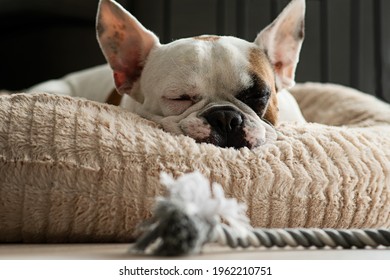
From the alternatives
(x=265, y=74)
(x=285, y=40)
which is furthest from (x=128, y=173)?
(x=285, y=40)

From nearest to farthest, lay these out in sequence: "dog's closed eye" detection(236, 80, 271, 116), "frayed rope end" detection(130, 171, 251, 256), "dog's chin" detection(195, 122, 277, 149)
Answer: "frayed rope end" detection(130, 171, 251, 256)
"dog's chin" detection(195, 122, 277, 149)
"dog's closed eye" detection(236, 80, 271, 116)

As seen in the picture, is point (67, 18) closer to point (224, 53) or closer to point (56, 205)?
point (224, 53)

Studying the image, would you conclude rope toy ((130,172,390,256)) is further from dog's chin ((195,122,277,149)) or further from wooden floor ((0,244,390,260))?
dog's chin ((195,122,277,149))

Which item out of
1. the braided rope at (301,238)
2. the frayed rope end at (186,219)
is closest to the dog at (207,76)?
the braided rope at (301,238)

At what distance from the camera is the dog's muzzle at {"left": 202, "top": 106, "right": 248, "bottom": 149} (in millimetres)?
1371

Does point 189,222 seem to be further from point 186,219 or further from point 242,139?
point 242,139

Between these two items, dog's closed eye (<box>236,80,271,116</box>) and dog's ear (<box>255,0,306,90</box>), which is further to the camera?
dog's ear (<box>255,0,306,90</box>)

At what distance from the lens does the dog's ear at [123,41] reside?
1.66 meters

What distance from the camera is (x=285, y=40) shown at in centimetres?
179

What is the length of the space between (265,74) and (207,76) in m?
0.18

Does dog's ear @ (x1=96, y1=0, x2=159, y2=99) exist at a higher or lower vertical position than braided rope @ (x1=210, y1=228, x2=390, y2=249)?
higher

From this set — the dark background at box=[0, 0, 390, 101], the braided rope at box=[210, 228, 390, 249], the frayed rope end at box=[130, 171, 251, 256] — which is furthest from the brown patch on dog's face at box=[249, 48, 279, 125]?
the dark background at box=[0, 0, 390, 101]

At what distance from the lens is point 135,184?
3.79 ft
